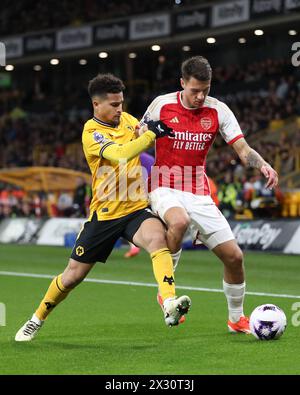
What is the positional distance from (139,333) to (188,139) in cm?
192

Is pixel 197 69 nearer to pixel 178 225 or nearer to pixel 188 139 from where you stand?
pixel 188 139

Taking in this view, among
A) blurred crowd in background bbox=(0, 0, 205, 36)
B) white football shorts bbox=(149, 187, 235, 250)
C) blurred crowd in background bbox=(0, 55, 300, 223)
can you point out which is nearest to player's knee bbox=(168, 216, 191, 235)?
white football shorts bbox=(149, 187, 235, 250)

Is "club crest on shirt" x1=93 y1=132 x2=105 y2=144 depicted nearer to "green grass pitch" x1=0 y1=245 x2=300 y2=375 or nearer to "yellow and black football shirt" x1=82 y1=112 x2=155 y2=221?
"yellow and black football shirt" x1=82 y1=112 x2=155 y2=221

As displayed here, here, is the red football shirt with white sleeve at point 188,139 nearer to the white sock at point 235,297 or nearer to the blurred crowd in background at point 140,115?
the white sock at point 235,297

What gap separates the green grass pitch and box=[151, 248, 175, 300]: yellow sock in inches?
20.6

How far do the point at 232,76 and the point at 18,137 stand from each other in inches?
460

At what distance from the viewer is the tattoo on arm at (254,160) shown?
838cm

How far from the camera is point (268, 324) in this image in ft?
26.9

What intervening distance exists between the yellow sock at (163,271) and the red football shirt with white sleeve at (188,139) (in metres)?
0.98

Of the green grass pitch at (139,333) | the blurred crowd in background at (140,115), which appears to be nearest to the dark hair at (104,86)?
the green grass pitch at (139,333)

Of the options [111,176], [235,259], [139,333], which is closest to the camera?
[111,176]

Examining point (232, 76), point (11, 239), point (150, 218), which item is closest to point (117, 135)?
point (150, 218)

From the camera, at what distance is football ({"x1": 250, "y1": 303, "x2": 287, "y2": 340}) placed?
26.9 ft

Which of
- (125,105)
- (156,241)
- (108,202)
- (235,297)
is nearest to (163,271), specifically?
(156,241)
